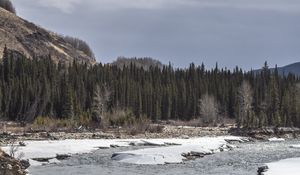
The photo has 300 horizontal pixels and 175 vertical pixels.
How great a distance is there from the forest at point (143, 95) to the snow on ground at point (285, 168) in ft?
192

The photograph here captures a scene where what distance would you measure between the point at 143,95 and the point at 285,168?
85.2 meters

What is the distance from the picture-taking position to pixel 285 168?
34.5 metres

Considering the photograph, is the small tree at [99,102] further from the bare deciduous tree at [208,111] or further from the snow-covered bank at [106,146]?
the snow-covered bank at [106,146]

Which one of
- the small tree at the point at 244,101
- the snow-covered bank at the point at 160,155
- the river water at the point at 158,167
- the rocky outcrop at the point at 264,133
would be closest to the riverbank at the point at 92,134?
the rocky outcrop at the point at 264,133

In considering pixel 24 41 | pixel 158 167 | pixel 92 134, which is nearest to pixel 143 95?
pixel 92 134

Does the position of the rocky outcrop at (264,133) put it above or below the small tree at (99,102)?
below

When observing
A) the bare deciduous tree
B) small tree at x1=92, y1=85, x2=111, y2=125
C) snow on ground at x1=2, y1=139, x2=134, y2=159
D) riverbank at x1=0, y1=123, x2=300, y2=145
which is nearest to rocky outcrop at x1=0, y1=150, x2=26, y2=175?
snow on ground at x1=2, y1=139, x2=134, y2=159

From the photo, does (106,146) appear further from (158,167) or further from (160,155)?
(158,167)

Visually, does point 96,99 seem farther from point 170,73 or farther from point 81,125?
point 170,73

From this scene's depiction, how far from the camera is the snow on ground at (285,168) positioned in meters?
32.2

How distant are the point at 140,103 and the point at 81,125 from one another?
29300mm

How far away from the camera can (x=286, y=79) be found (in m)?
142

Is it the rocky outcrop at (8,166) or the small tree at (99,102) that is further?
the small tree at (99,102)

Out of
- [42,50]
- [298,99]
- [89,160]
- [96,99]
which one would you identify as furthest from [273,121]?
[42,50]
